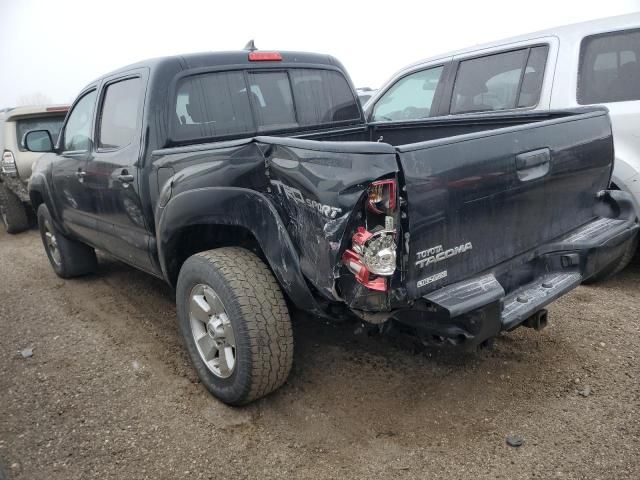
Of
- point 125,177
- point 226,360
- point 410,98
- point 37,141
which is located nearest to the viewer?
point 226,360

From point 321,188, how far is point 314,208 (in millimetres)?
90

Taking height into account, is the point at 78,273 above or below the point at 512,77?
below

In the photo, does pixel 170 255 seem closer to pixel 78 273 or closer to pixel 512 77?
pixel 78 273

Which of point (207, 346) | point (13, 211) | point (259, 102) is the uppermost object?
point (259, 102)

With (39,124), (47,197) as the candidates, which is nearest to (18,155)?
(39,124)

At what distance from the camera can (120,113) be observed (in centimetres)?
342

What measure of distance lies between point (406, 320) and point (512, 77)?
3161mm

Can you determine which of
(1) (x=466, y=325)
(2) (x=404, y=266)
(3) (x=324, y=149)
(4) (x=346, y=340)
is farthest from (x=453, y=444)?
(3) (x=324, y=149)

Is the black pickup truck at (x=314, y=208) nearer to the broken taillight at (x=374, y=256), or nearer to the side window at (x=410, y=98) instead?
the broken taillight at (x=374, y=256)

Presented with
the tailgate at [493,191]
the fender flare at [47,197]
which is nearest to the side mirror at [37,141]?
the fender flare at [47,197]

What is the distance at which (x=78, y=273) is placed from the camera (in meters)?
4.86

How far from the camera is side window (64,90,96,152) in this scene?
387 centimetres

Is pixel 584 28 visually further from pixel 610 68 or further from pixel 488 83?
pixel 488 83

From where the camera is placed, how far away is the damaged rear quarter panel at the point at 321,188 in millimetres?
1876
